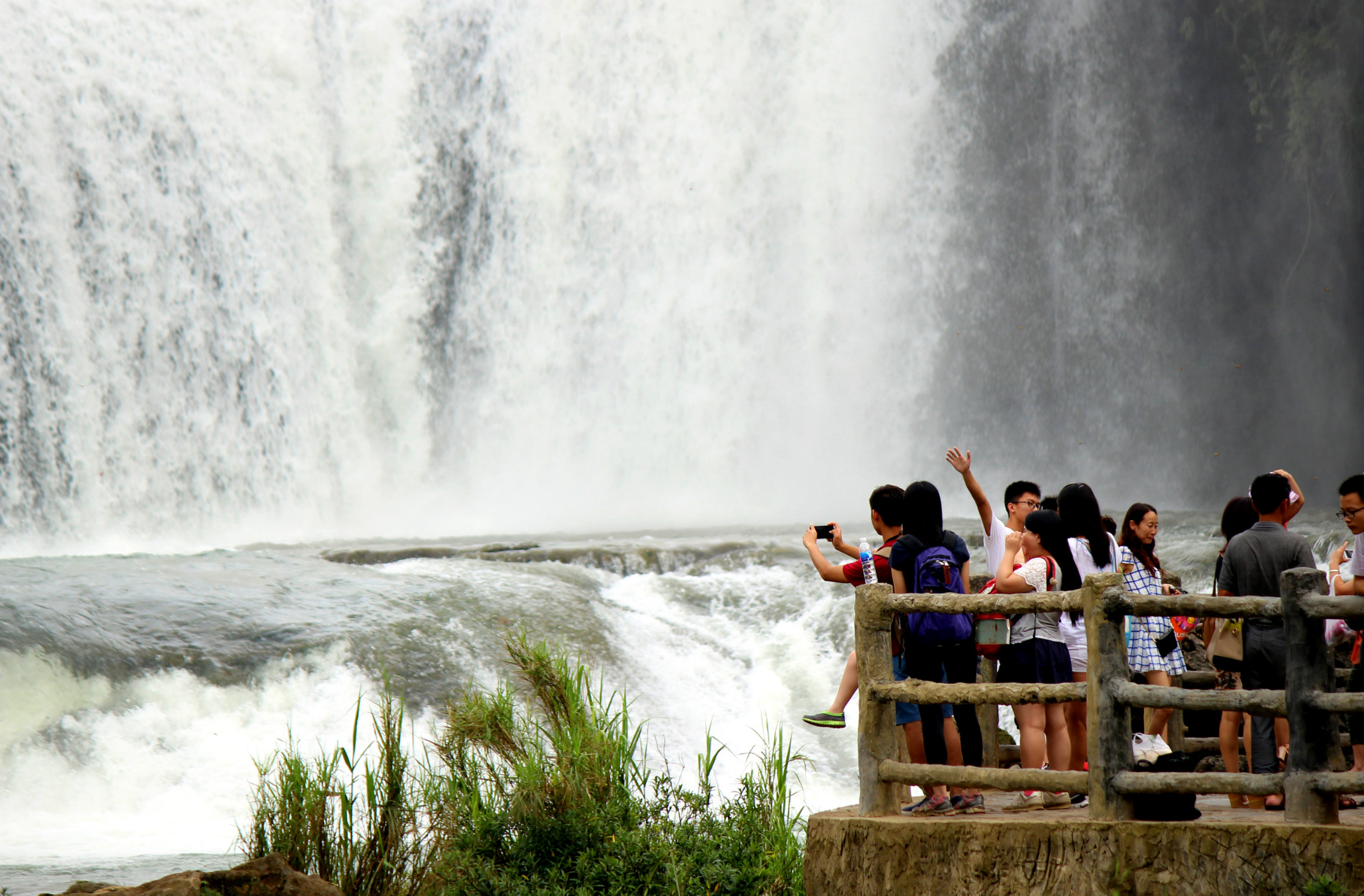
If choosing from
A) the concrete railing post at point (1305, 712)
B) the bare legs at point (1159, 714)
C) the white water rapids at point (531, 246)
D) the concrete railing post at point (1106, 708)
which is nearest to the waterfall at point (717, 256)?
the white water rapids at point (531, 246)

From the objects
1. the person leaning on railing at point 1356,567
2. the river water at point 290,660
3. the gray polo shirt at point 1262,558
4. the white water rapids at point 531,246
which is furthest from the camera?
the white water rapids at point 531,246

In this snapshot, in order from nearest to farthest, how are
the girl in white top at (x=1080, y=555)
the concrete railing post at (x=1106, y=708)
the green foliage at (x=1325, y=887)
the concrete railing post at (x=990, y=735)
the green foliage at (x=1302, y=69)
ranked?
the green foliage at (x=1325, y=887), the concrete railing post at (x=1106, y=708), the girl in white top at (x=1080, y=555), the concrete railing post at (x=990, y=735), the green foliage at (x=1302, y=69)

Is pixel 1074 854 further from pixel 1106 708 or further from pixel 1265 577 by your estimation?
pixel 1265 577

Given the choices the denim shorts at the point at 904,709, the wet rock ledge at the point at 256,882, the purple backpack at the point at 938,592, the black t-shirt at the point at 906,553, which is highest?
the black t-shirt at the point at 906,553

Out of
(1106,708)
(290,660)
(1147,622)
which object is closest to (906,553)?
(1106,708)

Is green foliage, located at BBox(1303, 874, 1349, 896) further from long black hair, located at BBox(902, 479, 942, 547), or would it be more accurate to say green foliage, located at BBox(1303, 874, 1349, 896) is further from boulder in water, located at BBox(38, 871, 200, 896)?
boulder in water, located at BBox(38, 871, 200, 896)

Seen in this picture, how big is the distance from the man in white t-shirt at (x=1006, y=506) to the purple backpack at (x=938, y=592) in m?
0.63

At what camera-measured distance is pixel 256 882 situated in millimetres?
4848

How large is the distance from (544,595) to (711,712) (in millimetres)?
1980

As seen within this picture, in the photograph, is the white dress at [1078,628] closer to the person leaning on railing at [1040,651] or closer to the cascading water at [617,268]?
the person leaning on railing at [1040,651]

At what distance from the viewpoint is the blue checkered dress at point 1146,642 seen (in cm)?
494

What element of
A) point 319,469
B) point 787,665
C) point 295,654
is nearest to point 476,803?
point 295,654

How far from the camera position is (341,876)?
5207 millimetres

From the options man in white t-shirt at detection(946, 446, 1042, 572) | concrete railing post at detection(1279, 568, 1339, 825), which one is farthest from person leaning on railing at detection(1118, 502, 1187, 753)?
concrete railing post at detection(1279, 568, 1339, 825)
